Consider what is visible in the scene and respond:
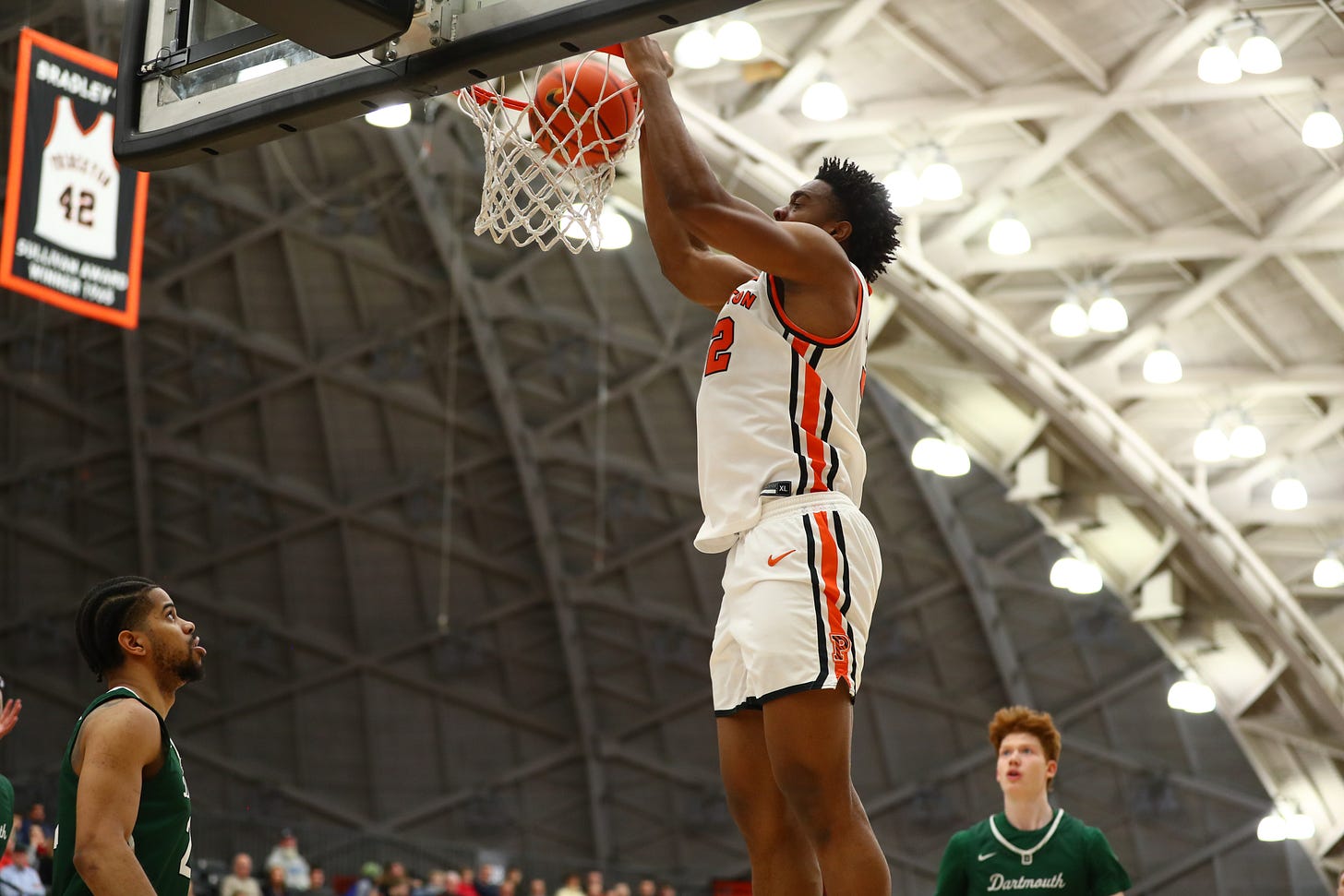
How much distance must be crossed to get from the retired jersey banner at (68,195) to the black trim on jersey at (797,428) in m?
9.21

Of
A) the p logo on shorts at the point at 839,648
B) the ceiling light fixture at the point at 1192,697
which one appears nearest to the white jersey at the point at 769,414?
the p logo on shorts at the point at 839,648

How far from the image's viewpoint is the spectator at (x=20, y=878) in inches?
507

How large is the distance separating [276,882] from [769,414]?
17.3 m

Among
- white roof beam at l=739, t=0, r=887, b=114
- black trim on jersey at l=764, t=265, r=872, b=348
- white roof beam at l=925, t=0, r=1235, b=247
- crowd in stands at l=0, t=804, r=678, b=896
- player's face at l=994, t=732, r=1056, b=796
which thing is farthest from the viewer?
crowd in stands at l=0, t=804, r=678, b=896

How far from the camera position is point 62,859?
436 cm

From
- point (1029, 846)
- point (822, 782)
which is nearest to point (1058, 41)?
point (1029, 846)

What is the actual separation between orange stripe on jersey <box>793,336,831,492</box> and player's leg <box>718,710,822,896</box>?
2.34 ft

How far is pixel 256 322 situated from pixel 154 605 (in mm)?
22835

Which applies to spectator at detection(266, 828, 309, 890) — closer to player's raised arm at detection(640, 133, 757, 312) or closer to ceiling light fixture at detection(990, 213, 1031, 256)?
ceiling light fixture at detection(990, 213, 1031, 256)

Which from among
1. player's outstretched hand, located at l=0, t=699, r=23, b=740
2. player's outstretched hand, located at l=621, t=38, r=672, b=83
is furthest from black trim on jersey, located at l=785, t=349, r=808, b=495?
player's outstretched hand, located at l=0, t=699, r=23, b=740

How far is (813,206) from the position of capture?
4.88 m

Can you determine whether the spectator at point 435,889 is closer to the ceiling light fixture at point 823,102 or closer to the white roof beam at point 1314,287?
the ceiling light fixture at point 823,102

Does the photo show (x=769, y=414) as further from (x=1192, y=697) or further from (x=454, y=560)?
(x=454, y=560)

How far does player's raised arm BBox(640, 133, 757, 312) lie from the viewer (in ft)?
16.3
